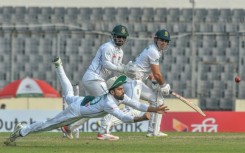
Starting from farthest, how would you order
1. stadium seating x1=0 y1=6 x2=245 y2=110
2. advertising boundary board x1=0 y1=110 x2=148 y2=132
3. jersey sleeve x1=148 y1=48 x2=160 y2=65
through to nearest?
stadium seating x1=0 y1=6 x2=245 y2=110
advertising boundary board x1=0 y1=110 x2=148 y2=132
jersey sleeve x1=148 y1=48 x2=160 y2=65

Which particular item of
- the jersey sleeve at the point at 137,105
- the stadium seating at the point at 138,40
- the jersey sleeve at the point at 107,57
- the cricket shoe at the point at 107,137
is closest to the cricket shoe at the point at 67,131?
the cricket shoe at the point at 107,137

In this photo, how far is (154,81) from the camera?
18.3 metres

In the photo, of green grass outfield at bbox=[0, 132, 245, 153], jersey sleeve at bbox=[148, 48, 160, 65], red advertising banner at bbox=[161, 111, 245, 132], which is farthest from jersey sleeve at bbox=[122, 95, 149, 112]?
red advertising banner at bbox=[161, 111, 245, 132]

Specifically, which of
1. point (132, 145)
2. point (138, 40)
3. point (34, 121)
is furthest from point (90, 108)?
point (138, 40)

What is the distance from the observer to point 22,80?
2916 cm

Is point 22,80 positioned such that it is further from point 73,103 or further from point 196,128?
point 73,103

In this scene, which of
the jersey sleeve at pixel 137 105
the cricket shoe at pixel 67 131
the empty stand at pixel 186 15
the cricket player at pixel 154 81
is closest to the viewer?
the jersey sleeve at pixel 137 105

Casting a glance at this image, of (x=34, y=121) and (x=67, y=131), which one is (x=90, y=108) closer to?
(x=67, y=131)

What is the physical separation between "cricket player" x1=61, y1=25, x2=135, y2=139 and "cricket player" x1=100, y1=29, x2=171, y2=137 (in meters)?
0.30

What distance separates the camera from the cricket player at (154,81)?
1761 centimetres

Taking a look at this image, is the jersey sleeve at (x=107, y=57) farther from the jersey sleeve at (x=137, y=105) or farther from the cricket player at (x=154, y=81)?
the jersey sleeve at (x=137, y=105)

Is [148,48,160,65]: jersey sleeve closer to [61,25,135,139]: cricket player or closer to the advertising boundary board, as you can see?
[61,25,135,139]: cricket player

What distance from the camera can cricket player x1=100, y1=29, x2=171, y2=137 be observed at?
57.8 feet

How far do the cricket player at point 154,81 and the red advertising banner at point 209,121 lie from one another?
21.0 ft
